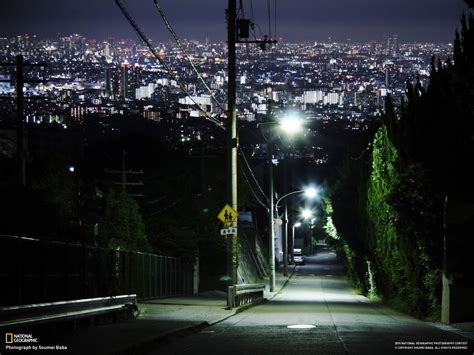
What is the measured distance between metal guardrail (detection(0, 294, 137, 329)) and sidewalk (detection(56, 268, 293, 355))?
0.48 m

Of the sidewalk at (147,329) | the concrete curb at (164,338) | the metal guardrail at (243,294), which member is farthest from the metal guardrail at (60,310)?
the metal guardrail at (243,294)

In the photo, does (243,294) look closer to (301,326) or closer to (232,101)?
(232,101)

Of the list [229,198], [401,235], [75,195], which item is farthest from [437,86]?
[75,195]

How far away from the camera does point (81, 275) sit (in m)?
23.0

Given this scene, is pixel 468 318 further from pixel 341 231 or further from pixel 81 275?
pixel 341 231

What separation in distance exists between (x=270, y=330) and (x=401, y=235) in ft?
38.7

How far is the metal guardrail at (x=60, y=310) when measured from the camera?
16297 millimetres

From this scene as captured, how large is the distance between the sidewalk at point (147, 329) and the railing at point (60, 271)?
4.22ft

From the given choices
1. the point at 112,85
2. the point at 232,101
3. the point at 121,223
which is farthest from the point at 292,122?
the point at 112,85

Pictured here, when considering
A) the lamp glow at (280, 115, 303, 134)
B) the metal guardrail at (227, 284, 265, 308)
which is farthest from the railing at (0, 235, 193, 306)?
the lamp glow at (280, 115, 303, 134)

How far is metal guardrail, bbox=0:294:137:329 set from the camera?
1630 centimetres

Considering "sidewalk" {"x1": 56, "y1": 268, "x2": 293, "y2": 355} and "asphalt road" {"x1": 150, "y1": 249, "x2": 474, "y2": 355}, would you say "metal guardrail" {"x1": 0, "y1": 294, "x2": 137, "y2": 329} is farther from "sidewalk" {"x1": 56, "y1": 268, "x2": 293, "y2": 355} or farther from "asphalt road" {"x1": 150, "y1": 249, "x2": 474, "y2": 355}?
"asphalt road" {"x1": 150, "y1": 249, "x2": 474, "y2": 355}

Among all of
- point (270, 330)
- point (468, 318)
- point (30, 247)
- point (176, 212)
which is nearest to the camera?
point (30, 247)

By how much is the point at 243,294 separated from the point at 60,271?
49.9ft
